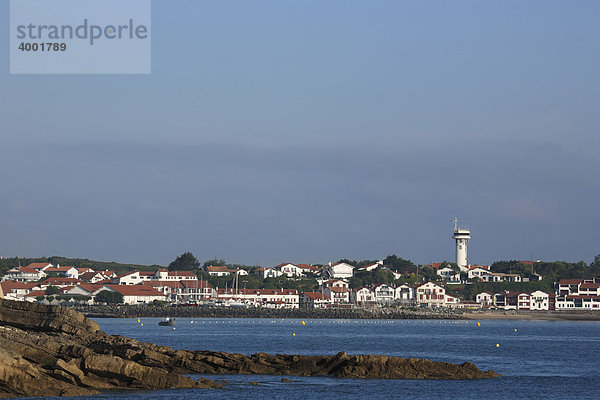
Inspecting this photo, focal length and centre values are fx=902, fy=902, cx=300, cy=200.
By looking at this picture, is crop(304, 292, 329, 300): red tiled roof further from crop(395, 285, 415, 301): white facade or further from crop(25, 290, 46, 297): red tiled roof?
crop(25, 290, 46, 297): red tiled roof

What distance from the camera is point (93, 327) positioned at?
→ 4562 centimetres

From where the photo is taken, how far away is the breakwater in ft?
461

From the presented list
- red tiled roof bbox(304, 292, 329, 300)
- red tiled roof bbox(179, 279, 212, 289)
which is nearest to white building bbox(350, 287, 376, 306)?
red tiled roof bbox(304, 292, 329, 300)

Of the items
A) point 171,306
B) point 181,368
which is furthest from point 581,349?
point 171,306

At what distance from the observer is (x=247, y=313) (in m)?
147

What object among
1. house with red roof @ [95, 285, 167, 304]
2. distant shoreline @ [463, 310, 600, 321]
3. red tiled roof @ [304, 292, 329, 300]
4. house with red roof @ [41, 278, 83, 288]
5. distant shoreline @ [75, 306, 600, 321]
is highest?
house with red roof @ [41, 278, 83, 288]

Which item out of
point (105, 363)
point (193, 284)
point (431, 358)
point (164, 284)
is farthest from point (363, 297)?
point (105, 363)

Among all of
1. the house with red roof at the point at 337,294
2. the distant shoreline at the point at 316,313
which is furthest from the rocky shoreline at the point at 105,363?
the house with red roof at the point at 337,294

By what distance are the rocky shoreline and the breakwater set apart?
92163mm

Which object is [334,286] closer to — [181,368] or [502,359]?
[502,359]

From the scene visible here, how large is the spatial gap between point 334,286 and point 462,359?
402 ft

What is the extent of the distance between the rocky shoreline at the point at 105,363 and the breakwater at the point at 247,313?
302 ft

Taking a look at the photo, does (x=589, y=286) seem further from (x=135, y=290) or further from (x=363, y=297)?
(x=135, y=290)

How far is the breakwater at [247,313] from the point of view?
461ft
